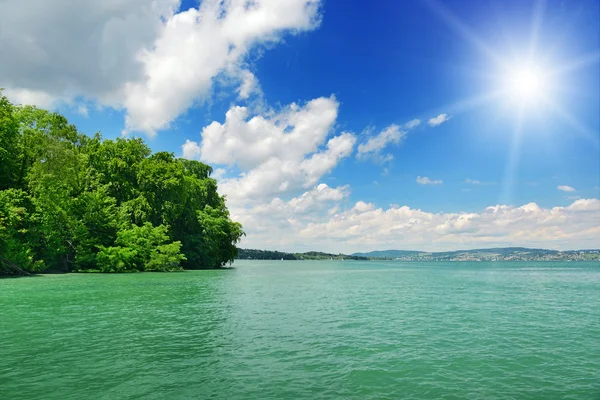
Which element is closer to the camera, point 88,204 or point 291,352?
point 291,352

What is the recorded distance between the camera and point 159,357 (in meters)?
13.0

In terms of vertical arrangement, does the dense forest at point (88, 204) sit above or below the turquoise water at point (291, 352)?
above

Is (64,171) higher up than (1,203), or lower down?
higher up

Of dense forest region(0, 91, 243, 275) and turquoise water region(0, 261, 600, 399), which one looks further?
dense forest region(0, 91, 243, 275)

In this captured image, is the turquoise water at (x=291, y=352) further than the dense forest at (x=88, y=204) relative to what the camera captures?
No

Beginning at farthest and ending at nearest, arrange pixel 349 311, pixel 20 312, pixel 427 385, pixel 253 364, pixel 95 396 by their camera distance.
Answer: pixel 349 311 → pixel 20 312 → pixel 253 364 → pixel 427 385 → pixel 95 396

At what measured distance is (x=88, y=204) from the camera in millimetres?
61219

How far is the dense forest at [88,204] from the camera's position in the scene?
171 feet

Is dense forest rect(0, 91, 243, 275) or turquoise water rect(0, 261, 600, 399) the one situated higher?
dense forest rect(0, 91, 243, 275)

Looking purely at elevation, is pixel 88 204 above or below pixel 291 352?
above

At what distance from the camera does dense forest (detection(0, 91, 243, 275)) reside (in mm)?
52156

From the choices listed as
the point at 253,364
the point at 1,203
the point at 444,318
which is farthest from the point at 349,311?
the point at 1,203

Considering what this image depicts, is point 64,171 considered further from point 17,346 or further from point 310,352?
point 310,352

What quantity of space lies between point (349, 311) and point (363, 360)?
467 inches
